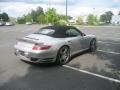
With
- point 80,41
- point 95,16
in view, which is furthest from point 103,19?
point 80,41

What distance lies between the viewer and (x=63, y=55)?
6723 millimetres

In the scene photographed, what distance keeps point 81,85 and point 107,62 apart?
2797 mm

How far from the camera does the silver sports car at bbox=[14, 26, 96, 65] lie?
19.7 feet

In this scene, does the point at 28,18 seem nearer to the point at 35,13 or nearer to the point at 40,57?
the point at 35,13

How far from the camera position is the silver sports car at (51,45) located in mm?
6000

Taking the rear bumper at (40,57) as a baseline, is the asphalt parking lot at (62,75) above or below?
below

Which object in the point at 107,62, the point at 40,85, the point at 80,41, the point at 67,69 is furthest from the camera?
the point at 80,41

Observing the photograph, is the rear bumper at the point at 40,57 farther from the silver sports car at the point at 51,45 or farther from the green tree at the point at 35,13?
the green tree at the point at 35,13

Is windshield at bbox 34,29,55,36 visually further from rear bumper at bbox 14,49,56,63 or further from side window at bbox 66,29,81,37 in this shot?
rear bumper at bbox 14,49,56,63

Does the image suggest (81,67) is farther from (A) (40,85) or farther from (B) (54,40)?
(A) (40,85)

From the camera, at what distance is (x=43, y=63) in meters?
6.58

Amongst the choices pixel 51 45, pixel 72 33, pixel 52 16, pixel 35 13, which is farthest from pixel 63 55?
pixel 35 13

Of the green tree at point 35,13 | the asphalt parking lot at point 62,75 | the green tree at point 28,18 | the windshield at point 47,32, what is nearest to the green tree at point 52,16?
the green tree at point 35,13

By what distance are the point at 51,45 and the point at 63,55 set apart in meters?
0.83
